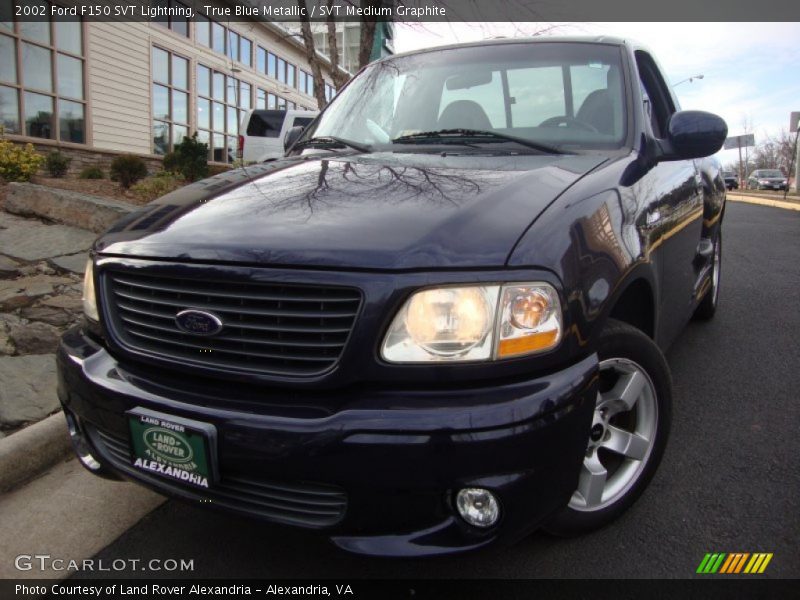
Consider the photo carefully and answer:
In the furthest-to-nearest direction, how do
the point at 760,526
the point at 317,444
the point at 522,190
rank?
the point at 760,526, the point at 522,190, the point at 317,444

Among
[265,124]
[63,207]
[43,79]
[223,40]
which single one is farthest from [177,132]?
[63,207]

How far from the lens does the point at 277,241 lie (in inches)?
68.2

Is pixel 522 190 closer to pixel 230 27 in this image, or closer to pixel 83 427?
pixel 83 427

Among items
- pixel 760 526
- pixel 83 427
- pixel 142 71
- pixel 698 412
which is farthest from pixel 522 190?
pixel 142 71

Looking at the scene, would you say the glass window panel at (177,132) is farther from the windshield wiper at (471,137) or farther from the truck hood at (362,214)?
the truck hood at (362,214)

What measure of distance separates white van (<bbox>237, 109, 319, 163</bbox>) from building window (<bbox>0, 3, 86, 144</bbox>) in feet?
14.2

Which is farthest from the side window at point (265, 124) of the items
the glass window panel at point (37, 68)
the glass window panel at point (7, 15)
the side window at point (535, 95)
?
the side window at point (535, 95)

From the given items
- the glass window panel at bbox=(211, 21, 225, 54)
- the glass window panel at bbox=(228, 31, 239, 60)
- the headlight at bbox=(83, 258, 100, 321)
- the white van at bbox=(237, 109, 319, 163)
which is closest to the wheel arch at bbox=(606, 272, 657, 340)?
the headlight at bbox=(83, 258, 100, 321)

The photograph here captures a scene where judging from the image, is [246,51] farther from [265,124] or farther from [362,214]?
[362,214]

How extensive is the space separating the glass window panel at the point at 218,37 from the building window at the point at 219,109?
0.89m

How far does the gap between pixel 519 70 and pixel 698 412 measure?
1.92 meters

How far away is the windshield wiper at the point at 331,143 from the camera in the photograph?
282cm

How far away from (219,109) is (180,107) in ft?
9.30

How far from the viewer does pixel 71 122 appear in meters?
15.4
